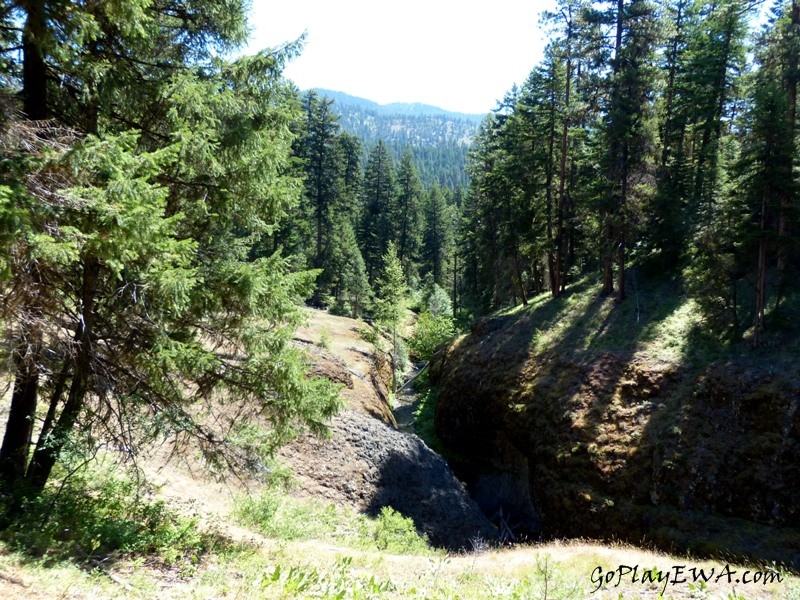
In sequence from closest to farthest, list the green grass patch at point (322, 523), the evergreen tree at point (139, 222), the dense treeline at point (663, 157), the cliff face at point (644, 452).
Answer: the evergreen tree at point (139, 222) < the green grass patch at point (322, 523) < the cliff face at point (644, 452) < the dense treeline at point (663, 157)

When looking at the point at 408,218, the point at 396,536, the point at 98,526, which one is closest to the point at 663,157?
the point at 396,536

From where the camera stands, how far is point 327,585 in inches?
238

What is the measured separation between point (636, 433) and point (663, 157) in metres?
17.7

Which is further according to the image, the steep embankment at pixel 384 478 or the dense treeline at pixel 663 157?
the dense treeline at pixel 663 157

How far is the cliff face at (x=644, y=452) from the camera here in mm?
13281

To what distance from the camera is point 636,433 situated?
633 inches

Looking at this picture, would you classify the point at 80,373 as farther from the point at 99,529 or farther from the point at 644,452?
the point at 644,452

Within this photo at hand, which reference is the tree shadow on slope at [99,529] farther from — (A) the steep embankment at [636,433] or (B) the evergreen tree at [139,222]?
(A) the steep embankment at [636,433]

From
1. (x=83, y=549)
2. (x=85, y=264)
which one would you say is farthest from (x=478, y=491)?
(x=85, y=264)

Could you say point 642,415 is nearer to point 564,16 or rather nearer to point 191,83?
point 191,83

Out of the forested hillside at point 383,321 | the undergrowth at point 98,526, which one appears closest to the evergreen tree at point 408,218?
the forested hillside at point 383,321

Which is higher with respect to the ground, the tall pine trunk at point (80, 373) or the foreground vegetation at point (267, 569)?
the tall pine trunk at point (80, 373)

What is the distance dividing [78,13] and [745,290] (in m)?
23.5

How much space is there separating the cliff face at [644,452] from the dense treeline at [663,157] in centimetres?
335
